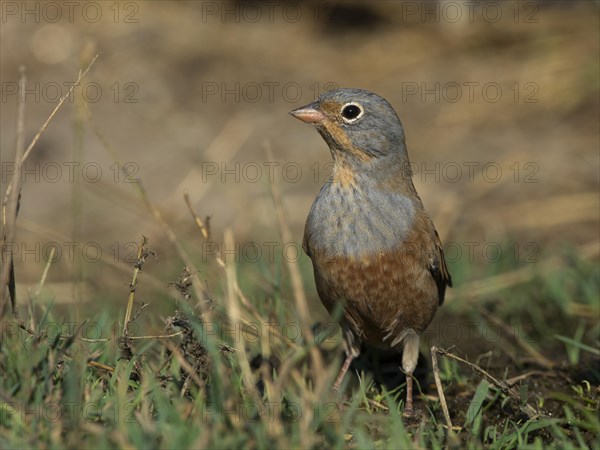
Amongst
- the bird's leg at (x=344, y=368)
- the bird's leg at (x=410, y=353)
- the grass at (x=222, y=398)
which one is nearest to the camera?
the grass at (x=222, y=398)

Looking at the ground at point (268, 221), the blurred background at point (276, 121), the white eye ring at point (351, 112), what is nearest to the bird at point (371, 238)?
the white eye ring at point (351, 112)

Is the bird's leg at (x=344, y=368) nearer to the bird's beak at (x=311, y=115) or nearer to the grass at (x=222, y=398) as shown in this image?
the grass at (x=222, y=398)

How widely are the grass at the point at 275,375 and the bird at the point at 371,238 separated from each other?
243mm

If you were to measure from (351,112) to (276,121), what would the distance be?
4703 mm

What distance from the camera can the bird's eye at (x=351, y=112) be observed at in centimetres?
500

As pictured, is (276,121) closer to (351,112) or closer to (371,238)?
(351,112)

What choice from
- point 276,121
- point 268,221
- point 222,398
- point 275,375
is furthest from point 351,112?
point 276,121

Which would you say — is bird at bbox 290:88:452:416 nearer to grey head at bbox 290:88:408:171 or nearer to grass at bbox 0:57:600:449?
grey head at bbox 290:88:408:171

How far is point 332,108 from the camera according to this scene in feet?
16.4

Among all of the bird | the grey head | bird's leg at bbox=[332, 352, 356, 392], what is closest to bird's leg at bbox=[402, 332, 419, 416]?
the bird

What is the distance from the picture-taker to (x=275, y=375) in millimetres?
4453

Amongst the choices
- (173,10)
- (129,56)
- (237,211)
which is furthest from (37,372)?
(173,10)

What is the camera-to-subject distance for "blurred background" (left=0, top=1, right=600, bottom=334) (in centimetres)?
764

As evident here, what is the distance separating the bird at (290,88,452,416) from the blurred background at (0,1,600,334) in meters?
1.32
